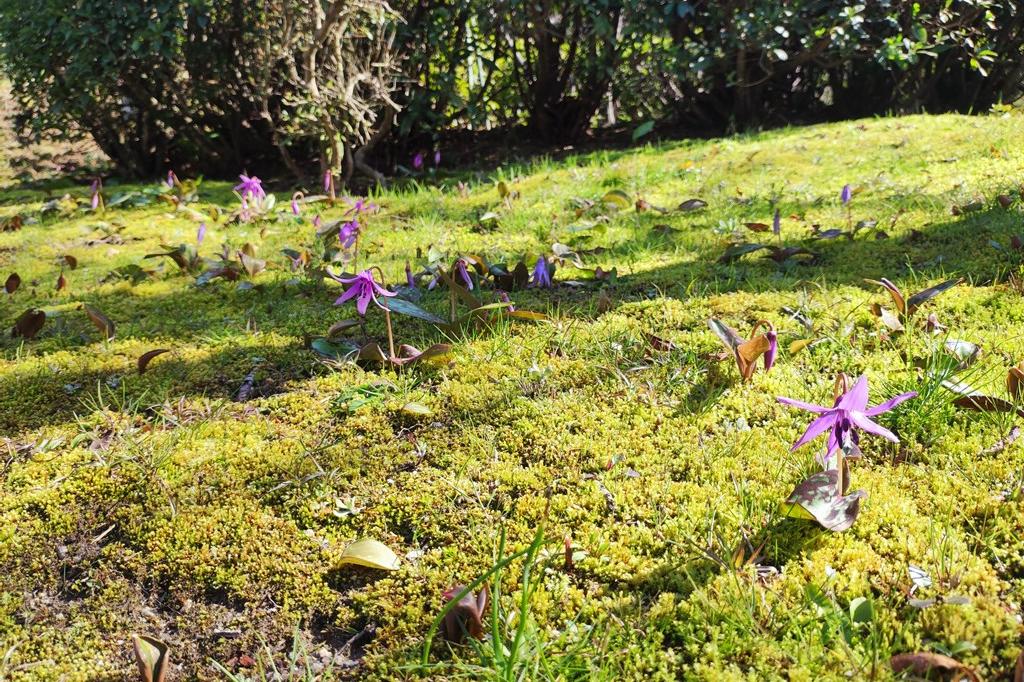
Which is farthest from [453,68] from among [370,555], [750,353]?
[370,555]

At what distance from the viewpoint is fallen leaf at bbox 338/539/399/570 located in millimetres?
1717

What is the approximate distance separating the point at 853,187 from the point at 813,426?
10.9 feet

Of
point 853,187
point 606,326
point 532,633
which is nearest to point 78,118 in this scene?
point 606,326

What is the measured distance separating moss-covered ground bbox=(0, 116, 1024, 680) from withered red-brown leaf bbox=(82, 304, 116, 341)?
34 mm

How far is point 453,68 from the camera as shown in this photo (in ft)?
21.3

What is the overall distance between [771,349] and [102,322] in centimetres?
250

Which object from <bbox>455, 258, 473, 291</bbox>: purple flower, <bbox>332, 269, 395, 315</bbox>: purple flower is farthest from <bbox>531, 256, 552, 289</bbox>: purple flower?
<bbox>332, 269, 395, 315</bbox>: purple flower

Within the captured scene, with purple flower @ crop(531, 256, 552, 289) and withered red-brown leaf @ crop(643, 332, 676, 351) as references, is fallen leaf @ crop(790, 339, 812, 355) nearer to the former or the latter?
withered red-brown leaf @ crop(643, 332, 676, 351)

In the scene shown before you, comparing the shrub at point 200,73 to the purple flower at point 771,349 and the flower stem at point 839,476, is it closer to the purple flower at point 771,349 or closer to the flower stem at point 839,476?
the purple flower at point 771,349

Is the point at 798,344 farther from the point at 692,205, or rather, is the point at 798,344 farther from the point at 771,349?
the point at 692,205

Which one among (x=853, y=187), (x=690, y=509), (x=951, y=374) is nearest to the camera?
(x=690, y=509)

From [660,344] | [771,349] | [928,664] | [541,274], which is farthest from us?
[541,274]

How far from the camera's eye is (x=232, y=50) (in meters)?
5.97

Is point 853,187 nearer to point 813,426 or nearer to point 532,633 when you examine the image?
point 813,426
